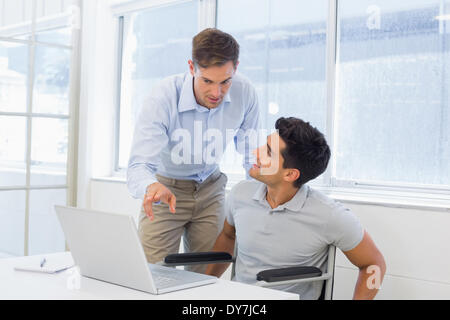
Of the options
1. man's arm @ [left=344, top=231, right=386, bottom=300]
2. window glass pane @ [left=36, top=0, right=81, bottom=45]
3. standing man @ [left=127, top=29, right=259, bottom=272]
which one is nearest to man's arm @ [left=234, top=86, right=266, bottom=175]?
standing man @ [left=127, top=29, right=259, bottom=272]

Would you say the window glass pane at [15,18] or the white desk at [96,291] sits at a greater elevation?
the window glass pane at [15,18]

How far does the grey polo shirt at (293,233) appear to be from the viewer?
1.84m

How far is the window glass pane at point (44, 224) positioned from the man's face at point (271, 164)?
2195mm

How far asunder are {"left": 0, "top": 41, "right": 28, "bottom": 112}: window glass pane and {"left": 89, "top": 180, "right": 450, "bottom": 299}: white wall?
7.45 ft

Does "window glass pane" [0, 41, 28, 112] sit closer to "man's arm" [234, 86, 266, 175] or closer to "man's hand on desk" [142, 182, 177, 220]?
"man's arm" [234, 86, 266, 175]

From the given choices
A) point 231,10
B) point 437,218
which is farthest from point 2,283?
point 231,10

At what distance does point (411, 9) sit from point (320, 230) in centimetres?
122

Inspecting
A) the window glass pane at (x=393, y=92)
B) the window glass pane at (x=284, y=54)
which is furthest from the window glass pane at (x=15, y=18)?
the window glass pane at (x=393, y=92)

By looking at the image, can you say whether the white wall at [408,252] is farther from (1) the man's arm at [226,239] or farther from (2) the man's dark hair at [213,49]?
(2) the man's dark hair at [213,49]

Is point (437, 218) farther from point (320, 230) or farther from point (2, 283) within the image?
point (2, 283)

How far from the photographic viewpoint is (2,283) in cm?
144

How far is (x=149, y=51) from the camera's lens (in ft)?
12.2

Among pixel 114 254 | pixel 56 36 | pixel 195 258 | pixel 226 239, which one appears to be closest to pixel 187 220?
pixel 226 239

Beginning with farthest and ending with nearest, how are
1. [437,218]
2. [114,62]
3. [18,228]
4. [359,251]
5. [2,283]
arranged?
1. [114,62]
2. [18,228]
3. [437,218]
4. [359,251]
5. [2,283]
